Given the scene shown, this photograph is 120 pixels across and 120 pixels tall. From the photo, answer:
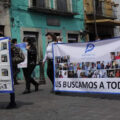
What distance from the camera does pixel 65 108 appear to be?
656 centimetres

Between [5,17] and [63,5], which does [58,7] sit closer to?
[63,5]

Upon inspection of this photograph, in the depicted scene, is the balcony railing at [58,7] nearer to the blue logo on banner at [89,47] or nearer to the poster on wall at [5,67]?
the blue logo on banner at [89,47]

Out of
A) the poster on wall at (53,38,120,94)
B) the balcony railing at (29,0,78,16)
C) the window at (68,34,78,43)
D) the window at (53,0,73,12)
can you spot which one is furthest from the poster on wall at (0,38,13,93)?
the window at (68,34,78,43)

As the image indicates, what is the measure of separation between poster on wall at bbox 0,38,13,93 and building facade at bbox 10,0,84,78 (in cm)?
1013

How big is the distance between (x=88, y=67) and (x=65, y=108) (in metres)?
1.59

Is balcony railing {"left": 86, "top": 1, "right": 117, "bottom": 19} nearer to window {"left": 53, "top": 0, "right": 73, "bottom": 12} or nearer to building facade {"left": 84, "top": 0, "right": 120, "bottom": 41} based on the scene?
building facade {"left": 84, "top": 0, "right": 120, "bottom": 41}

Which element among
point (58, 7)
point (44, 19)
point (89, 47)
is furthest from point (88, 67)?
point (58, 7)

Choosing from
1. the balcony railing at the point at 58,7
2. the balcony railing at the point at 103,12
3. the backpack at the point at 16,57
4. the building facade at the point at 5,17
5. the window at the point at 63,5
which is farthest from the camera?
the balcony railing at the point at 103,12

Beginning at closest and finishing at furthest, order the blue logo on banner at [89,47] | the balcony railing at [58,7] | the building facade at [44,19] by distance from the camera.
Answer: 1. the blue logo on banner at [89,47]
2. the building facade at [44,19]
3. the balcony railing at [58,7]

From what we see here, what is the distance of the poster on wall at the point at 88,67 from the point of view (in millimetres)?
7363

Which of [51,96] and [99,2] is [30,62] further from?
[99,2]

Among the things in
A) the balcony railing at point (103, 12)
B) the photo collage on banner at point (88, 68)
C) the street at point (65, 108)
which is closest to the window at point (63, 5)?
the balcony railing at point (103, 12)

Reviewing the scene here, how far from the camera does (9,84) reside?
6574 millimetres

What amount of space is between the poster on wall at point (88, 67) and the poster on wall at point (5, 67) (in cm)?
202
